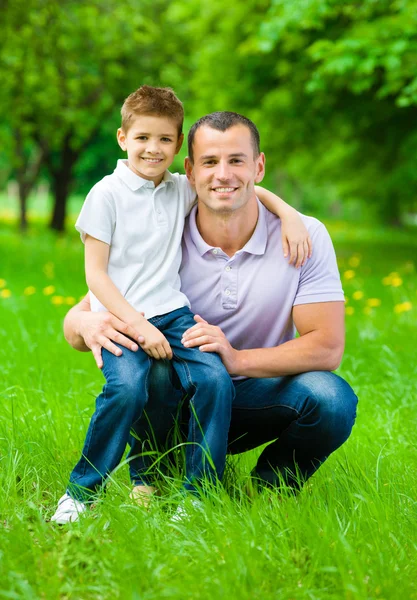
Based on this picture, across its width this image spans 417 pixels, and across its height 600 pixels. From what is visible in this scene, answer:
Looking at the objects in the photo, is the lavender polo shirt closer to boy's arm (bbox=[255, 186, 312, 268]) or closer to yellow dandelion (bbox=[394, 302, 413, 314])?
boy's arm (bbox=[255, 186, 312, 268])

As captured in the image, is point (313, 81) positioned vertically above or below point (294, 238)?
above

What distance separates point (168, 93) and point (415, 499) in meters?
1.78

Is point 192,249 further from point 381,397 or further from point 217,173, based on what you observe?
point 381,397

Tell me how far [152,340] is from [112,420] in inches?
12.1

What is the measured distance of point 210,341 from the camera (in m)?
2.77

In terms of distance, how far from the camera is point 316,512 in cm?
255

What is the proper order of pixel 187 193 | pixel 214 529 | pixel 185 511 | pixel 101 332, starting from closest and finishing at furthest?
1. pixel 214 529
2. pixel 185 511
3. pixel 101 332
4. pixel 187 193

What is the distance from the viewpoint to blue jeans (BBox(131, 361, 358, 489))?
9.19 feet

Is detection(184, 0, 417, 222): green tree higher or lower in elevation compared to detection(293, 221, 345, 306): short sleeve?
higher

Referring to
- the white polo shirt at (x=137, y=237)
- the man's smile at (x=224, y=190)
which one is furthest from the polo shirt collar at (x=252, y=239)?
the man's smile at (x=224, y=190)

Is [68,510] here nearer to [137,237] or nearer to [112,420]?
[112,420]

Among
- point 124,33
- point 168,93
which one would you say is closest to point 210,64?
point 124,33

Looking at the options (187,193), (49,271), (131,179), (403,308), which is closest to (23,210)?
(49,271)

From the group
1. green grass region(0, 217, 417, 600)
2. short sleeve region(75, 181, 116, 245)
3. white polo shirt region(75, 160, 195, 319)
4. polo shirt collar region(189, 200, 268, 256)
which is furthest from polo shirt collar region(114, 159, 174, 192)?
green grass region(0, 217, 417, 600)
